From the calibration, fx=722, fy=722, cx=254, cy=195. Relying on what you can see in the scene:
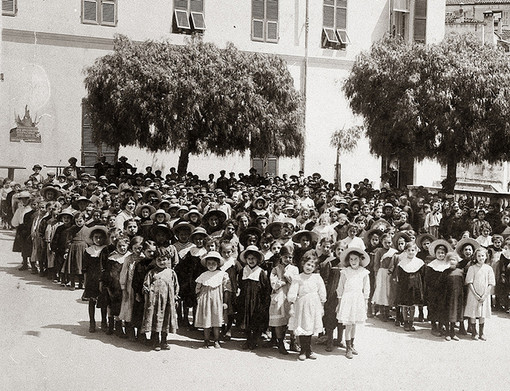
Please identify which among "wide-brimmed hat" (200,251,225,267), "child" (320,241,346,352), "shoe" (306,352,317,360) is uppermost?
"wide-brimmed hat" (200,251,225,267)

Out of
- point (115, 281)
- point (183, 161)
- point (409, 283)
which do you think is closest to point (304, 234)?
point (409, 283)

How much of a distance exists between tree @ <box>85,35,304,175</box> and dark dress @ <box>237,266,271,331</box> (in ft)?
35.1

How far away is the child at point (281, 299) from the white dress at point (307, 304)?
0.18 metres

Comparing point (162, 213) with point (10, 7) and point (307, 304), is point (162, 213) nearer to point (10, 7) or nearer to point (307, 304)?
point (307, 304)

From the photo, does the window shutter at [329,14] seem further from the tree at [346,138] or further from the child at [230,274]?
the child at [230,274]

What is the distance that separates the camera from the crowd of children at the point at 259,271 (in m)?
9.29

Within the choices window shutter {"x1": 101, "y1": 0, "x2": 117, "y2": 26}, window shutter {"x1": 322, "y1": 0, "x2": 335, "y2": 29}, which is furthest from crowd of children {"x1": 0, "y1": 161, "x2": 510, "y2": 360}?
window shutter {"x1": 322, "y1": 0, "x2": 335, "y2": 29}

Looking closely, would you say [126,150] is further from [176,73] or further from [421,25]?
[421,25]

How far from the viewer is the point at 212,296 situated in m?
9.41

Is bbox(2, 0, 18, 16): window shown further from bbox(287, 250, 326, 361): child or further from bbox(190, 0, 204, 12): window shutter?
bbox(287, 250, 326, 361): child

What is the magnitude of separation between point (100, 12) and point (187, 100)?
257 inches

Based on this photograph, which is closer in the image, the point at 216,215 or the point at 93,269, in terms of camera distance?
the point at 93,269

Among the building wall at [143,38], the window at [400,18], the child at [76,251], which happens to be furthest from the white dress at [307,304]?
the window at [400,18]

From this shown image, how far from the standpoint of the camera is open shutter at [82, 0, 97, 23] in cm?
2373
